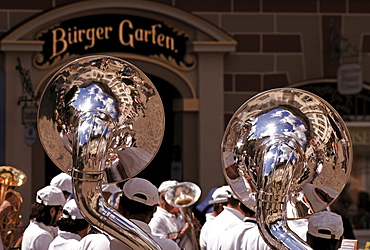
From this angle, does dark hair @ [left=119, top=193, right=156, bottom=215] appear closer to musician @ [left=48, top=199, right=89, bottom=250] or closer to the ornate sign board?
musician @ [left=48, top=199, right=89, bottom=250]

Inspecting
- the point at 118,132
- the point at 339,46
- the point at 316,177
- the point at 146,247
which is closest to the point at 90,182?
the point at 146,247

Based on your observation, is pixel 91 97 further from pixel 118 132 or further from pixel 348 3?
pixel 348 3

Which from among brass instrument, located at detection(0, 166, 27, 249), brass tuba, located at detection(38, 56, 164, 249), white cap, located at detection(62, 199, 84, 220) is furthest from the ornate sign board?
brass tuba, located at detection(38, 56, 164, 249)

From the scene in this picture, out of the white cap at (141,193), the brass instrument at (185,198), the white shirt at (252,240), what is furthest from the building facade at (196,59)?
the white cap at (141,193)

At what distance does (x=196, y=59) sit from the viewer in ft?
36.3

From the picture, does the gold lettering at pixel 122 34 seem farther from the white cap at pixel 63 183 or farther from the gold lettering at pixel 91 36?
the white cap at pixel 63 183

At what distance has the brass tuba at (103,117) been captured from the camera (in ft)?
8.45

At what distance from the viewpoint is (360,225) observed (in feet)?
36.8

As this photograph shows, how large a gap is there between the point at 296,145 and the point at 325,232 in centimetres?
120

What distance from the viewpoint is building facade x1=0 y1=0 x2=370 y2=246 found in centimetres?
1050

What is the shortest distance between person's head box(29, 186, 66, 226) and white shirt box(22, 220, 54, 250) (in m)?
0.06

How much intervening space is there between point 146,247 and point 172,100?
29.9 ft

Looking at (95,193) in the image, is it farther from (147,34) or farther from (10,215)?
(147,34)

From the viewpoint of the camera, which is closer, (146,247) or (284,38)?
(146,247)
